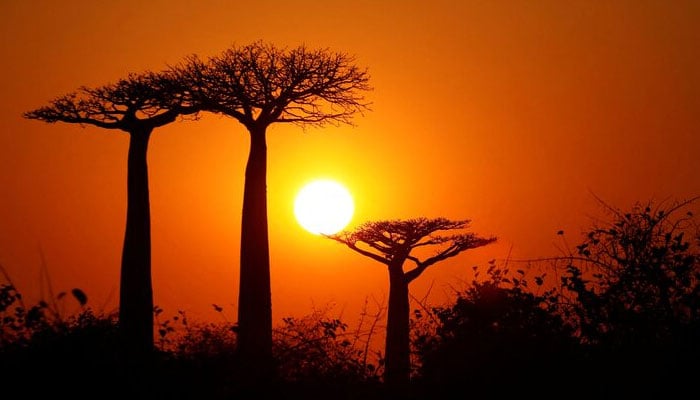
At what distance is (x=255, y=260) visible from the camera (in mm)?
11156

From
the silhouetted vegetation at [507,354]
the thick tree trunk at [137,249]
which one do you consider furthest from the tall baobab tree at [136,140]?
the silhouetted vegetation at [507,354]

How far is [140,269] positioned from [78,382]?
775 centimetres

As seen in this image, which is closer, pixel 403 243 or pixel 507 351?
pixel 507 351

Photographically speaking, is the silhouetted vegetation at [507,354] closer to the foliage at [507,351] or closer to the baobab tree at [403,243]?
the foliage at [507,351]

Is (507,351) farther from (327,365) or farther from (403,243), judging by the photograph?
(403,243)

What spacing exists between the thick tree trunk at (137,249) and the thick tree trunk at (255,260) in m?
1.43

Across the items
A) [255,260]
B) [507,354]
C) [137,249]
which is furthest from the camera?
[137,249]

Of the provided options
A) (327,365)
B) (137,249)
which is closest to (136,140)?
(137,249)

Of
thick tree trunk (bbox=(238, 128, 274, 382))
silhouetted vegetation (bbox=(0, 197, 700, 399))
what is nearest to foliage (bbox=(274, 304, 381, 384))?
silhouetted vegetation (bbox=(0, 197, 700, 399))

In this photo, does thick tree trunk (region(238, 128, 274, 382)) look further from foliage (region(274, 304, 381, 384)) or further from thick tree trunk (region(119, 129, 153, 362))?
foliage (region(274, 304, 381, 384))

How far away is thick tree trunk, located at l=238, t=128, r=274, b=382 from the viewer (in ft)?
35.4

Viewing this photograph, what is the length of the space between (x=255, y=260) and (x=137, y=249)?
2.16 metres

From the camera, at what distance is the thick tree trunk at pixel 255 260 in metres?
10.8

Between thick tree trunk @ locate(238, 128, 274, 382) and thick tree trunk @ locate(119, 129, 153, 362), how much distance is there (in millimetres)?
1432
